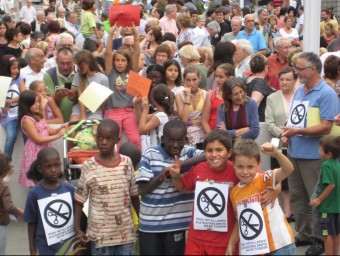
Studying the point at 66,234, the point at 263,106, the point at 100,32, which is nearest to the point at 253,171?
the point at 66,234

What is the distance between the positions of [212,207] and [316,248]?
2.33m

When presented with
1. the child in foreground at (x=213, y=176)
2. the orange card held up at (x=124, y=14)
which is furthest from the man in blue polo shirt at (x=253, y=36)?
the child in foreground at (x=213, y=176)

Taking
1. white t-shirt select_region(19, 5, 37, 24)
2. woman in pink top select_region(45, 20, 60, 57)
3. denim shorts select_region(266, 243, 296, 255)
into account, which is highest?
white t-shirt select_region(19, 5, 37, 24)

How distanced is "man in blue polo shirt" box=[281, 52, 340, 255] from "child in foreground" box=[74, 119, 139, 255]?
2.17 metres

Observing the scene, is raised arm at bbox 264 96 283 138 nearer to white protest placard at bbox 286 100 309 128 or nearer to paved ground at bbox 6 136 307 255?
white protest placard at bbox 286 100 309 128

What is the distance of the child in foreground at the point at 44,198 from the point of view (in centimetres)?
689

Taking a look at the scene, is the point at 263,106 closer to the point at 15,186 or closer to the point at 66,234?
the point at 15,186

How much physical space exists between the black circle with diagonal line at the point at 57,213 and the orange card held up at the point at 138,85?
2.80 m

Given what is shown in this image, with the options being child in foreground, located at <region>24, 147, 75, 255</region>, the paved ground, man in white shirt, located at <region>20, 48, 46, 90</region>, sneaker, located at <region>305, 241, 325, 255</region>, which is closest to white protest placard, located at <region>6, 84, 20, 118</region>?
the paved ground

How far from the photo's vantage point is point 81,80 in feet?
33.3

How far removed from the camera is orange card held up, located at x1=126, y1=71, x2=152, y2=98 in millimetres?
9531

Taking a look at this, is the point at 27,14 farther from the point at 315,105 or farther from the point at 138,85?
the point at 315,105

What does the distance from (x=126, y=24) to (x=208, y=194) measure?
5168mm

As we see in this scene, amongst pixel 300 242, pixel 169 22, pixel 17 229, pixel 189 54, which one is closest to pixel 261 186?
pixel 300 242
